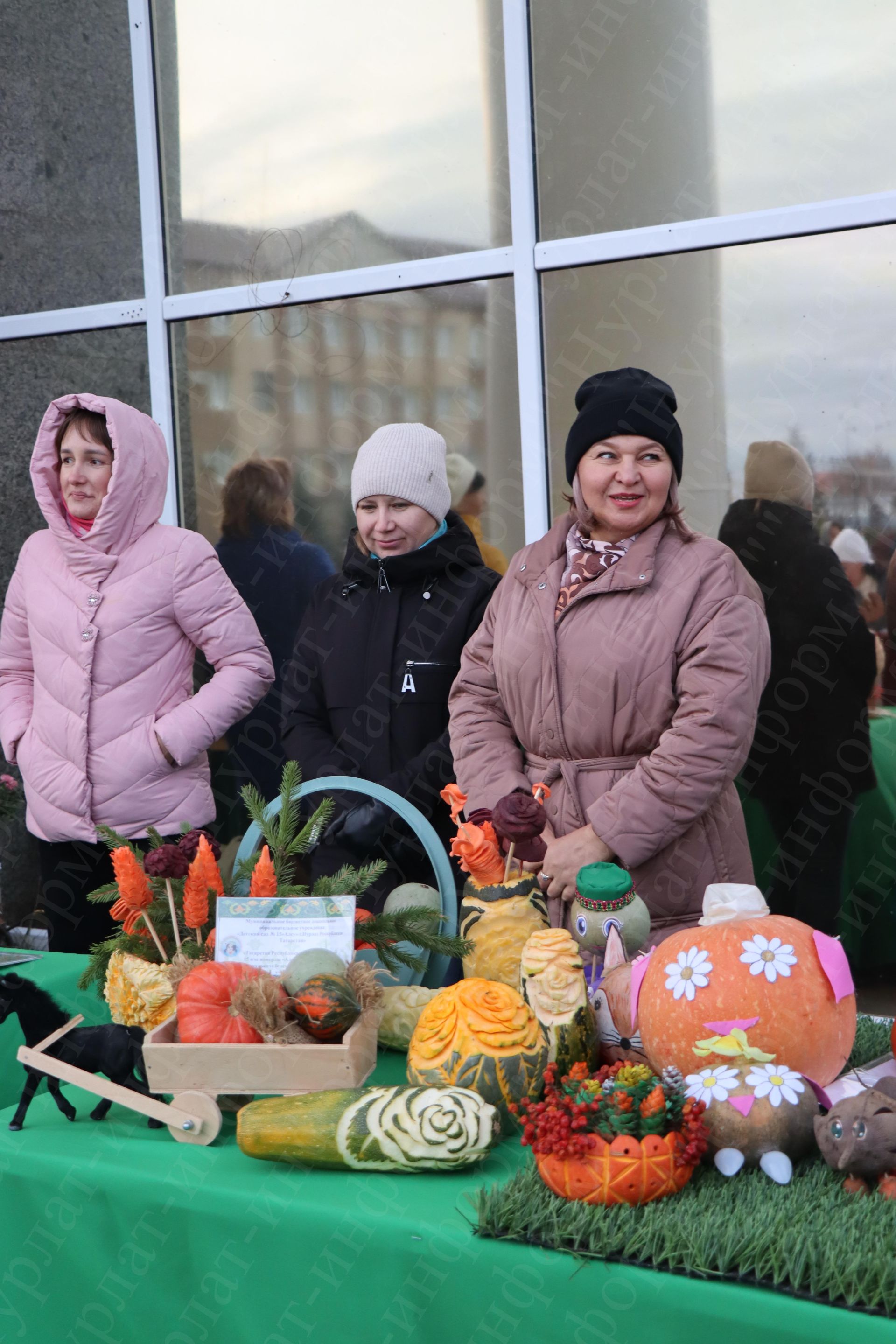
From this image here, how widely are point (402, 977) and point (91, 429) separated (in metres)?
1.73

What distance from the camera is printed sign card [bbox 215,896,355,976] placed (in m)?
1.56

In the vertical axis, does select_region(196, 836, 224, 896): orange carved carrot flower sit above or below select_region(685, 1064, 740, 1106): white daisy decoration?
above

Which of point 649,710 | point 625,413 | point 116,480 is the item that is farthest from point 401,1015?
point 116,480

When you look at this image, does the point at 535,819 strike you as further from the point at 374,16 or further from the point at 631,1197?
the point at 374,16

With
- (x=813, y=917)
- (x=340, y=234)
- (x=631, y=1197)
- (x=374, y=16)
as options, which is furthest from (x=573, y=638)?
(x=374, y=16)

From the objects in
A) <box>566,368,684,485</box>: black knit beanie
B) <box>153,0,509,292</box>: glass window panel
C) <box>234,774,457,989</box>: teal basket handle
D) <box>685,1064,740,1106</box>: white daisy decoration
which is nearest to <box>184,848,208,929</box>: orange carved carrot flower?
<box>234,774,457,989</box>: teal basket handle

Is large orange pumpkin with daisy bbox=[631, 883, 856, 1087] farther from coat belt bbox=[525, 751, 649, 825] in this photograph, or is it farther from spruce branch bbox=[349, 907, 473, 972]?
coat belt bbox=[525, 751, 649, 825]

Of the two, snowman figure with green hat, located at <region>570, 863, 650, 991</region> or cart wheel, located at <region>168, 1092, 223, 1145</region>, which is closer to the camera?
cart wheel, located at <region>168, 1092, 223, 1145</region>

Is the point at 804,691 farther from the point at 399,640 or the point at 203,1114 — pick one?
the point at 203,1114

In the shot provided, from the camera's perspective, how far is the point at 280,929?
5.19ft

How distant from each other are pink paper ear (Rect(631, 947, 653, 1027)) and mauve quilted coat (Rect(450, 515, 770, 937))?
53 centimetres

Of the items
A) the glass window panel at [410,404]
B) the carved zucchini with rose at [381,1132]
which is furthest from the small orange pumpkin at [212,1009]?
the glass window panel at [410,404]

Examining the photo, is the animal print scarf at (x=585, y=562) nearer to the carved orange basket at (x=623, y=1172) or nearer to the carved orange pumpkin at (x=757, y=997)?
the carved orange pumpkin at (x=757, y=997)

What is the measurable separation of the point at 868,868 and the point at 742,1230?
7.59 ft
